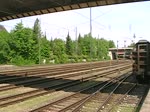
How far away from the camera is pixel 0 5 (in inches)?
849

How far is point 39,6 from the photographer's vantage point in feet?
69.7

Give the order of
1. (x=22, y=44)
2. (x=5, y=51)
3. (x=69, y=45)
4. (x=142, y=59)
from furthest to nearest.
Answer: (x=69, y=45), (x=5, y=51), (x=22, y=44), (x=142, y=59)

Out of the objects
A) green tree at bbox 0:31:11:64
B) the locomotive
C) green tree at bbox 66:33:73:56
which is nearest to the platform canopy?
the locomotive

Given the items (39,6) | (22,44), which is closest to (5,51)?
(22,44)

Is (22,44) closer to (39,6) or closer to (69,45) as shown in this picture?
(39,6)

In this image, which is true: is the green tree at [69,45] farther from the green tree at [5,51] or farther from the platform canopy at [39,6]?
the platform canopy at [39,6]

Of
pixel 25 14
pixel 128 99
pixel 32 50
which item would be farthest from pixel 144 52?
pixel 32 50

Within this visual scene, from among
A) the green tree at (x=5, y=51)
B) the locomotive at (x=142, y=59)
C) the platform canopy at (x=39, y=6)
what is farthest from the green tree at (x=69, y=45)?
the platform canopy at (x=39, y=6)

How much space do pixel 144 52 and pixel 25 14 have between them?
9453 mm

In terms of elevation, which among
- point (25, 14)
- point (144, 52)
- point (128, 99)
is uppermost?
point (25, 14)

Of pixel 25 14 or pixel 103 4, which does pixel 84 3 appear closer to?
pixel 103 4

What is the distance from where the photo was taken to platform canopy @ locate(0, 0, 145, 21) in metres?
19.6

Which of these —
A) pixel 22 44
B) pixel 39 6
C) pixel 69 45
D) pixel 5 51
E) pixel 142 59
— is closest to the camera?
pixel 39 6

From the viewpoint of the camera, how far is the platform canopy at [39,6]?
19.6 metres
